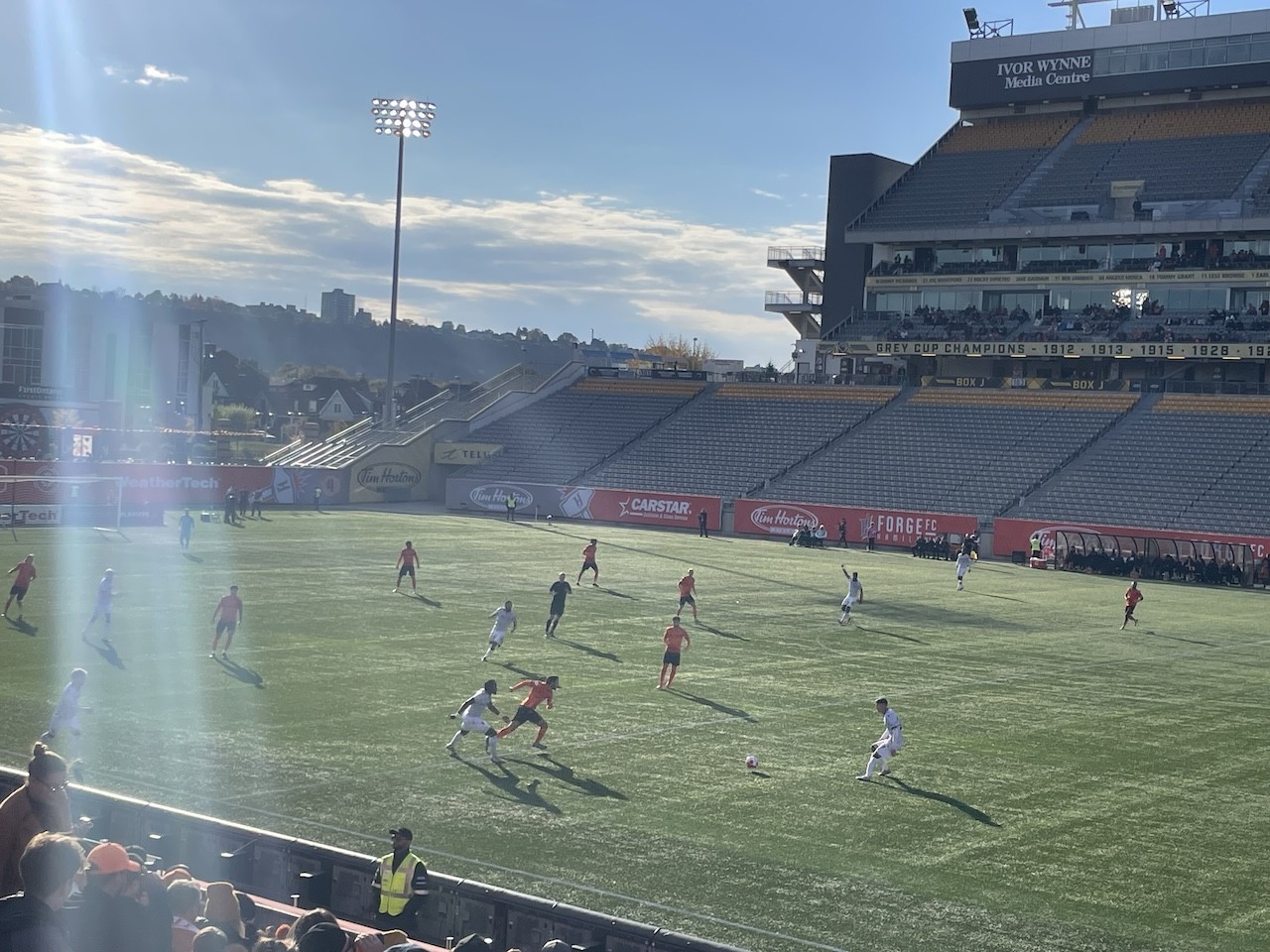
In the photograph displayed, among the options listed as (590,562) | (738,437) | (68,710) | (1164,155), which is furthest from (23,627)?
(1164,155)

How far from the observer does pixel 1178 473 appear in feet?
192

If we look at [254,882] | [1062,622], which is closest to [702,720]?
[254,882]

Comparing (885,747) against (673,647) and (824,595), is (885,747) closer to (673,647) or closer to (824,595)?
(673,647)

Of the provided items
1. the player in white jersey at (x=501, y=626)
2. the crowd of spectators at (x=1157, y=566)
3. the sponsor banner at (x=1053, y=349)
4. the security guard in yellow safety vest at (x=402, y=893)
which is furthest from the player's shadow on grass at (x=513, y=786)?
the sponsor banner at (x=1053, y=349)

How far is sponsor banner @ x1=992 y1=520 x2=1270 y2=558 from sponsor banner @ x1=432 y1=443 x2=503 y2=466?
29.3 meters

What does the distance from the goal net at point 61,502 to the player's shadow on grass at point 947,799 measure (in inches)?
1517

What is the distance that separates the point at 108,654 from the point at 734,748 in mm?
11817

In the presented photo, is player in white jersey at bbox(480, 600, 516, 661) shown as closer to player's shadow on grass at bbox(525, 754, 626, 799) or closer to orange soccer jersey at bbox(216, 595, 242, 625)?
Result: orange soccer jersey at bbox(216, 595, 242, 625)

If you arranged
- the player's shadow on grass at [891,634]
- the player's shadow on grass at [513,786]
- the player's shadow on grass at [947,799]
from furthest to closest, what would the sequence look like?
the player's shadow on grass at [891,634] → the player's shadow on grass at [947,799] → the player's shadow on grass at [513,786]

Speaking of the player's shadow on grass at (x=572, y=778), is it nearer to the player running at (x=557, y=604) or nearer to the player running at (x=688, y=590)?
the player running at (x=557, y=604)

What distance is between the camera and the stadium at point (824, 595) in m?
14.7

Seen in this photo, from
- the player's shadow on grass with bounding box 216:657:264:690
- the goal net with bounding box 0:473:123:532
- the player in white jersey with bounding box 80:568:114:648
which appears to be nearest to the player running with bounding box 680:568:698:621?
the player's shadow on grass with bounding box 216:657:264:690

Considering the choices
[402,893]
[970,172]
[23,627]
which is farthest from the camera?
[970,172]

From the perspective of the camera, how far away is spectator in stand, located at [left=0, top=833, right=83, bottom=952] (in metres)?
6.56
